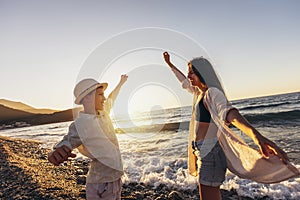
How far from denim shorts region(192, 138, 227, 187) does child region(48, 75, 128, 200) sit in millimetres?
923

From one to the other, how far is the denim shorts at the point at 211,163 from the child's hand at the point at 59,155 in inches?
56.5

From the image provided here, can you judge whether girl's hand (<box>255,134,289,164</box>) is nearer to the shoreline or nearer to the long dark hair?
the long dark hair

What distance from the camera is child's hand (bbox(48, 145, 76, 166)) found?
2365mm

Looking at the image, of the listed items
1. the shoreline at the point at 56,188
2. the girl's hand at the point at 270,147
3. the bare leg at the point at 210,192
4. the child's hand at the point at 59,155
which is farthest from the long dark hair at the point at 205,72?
the shoreline at the point at 56,188

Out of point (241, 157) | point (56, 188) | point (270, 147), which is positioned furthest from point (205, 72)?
point (56, 188)

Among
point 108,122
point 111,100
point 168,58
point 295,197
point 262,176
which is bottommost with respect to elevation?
point 295,197

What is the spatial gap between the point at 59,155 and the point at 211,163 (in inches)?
62.4

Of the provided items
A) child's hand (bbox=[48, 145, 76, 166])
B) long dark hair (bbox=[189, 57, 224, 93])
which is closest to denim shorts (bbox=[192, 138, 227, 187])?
long dark hair (bbox=[189, 57, 224, 93])

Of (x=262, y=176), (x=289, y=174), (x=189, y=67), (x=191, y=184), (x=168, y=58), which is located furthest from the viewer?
(x=191, y=184)

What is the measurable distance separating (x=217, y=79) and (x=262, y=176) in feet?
3.60

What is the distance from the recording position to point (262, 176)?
8.54 ft

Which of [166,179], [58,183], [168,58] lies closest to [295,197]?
[166,179]

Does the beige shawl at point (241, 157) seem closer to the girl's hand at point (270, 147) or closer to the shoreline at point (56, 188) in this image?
the girl's hand at point (270, 147)

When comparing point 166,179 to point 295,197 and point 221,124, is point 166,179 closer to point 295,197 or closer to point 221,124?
point 295,197
